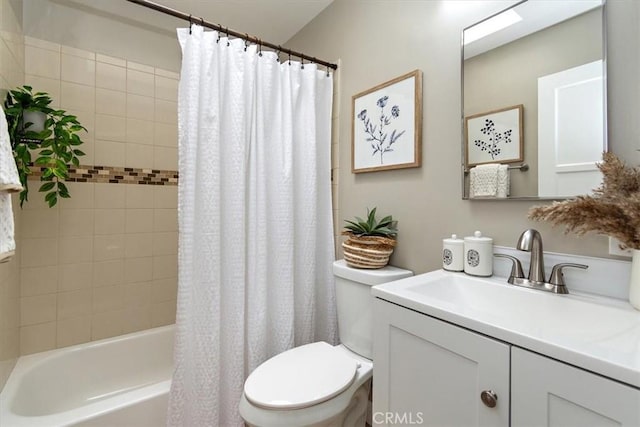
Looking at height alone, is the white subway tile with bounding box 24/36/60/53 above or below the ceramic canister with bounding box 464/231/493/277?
above

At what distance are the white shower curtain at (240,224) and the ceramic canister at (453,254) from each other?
724 mm

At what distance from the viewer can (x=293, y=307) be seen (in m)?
1.59

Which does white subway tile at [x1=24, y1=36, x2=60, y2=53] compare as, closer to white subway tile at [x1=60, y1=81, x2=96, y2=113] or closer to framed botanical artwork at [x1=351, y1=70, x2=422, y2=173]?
white subway tile at [x1=60, y1=81, x2=96, y2=113]

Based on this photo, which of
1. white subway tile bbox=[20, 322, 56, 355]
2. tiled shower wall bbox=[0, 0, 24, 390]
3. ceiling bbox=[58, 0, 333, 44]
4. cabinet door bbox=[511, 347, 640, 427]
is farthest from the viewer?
ceiling bbox=[58, 0, 333, 44]

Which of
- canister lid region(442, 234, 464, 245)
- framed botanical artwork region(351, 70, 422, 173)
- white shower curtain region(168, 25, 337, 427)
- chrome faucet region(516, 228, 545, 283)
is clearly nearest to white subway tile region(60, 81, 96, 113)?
white shower curtain region(168, 25, 337, 427)

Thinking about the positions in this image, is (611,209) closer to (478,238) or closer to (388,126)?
(478,238)

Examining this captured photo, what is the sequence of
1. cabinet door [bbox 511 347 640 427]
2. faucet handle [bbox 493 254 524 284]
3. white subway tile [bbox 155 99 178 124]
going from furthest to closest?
1. white subway tile [bbox 155 99 178 124]
2. faucet handle [bbox 493 254 524 284]
3. cabinet door [bbox 511 347 640 427]

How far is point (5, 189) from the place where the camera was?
2.75 feet

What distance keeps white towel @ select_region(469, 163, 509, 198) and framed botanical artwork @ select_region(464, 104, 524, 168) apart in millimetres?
27

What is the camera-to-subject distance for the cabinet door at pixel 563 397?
0.51 m

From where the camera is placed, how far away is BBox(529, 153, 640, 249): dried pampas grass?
0.77 metres

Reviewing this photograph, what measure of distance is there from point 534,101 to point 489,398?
96cm

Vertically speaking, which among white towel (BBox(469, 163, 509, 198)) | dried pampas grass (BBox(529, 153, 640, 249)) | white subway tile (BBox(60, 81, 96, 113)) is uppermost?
white subway tile (BBox(60, 81, 96, 113))

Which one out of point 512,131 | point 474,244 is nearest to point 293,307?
point 474,244
